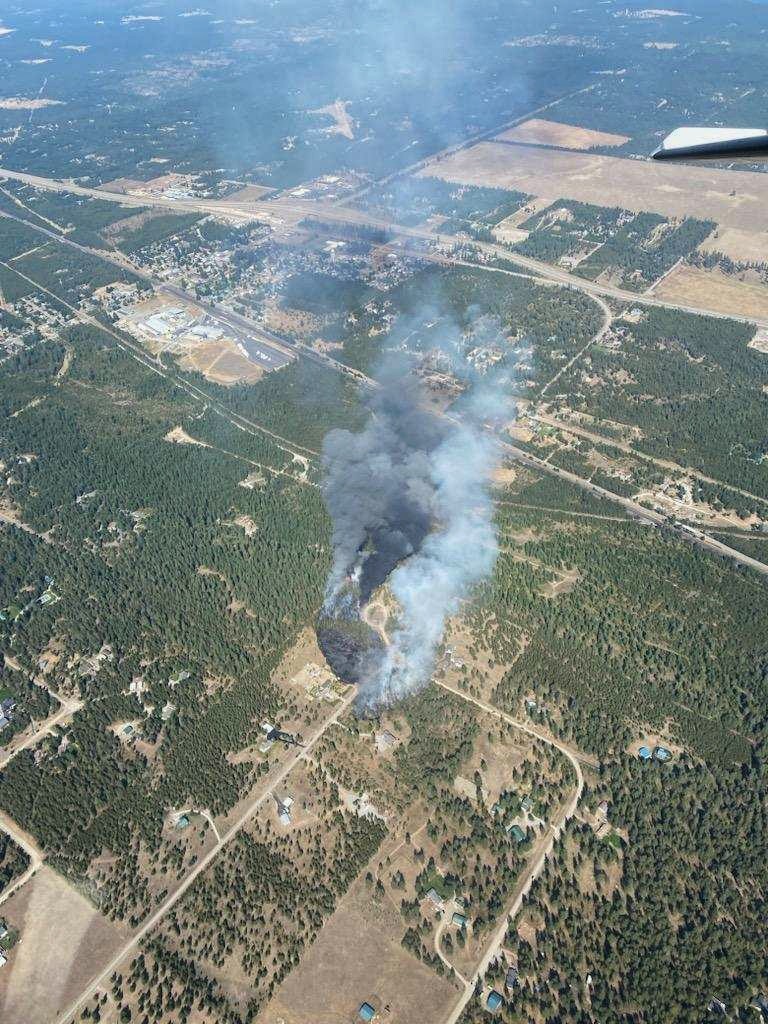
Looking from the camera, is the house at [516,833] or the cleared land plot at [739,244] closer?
the house at [516,833]

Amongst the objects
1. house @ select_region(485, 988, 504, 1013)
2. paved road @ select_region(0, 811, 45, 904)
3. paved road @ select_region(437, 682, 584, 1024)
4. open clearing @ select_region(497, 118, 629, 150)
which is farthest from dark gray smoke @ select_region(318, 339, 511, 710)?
open clearing @ select_region(497, 118, 629, 150)

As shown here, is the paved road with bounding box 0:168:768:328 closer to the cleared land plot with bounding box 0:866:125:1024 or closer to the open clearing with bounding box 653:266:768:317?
the open clearing with bounding box 653:266:768:317

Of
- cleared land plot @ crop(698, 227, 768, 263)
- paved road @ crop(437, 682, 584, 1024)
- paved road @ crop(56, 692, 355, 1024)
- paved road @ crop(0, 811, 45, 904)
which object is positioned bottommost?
cleared land plot @ crop(698, 227, 768, 263)

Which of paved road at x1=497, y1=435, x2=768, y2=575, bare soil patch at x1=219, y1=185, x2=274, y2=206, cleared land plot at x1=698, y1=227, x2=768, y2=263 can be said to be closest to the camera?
paved road at x1=497, y1=435, x2=768, y2=575

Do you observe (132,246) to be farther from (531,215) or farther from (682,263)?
(682,263)

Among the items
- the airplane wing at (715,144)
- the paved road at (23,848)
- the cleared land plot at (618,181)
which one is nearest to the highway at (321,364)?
the cleared land plot at (618,181)

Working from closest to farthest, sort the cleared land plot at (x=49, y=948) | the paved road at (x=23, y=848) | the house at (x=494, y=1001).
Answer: the house at (x=494, y=1001) < the cleared land plot at (x=49, y=948) < the paved road at (x=23, y=848)

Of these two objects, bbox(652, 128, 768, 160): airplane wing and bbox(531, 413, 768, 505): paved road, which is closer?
bbox(652, 128, 768, 160): airplane wing

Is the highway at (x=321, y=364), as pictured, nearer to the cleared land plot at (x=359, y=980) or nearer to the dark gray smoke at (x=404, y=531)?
the dark gray smoke at (x=404, y=531)

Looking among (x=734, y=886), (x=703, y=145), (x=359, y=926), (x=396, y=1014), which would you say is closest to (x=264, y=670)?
(x=359, y=926)
